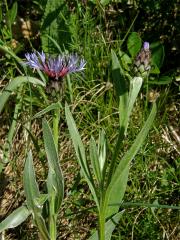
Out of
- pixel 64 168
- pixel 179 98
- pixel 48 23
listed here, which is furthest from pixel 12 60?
pixel 179 98

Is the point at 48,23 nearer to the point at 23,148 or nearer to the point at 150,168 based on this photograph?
the point at 23,148

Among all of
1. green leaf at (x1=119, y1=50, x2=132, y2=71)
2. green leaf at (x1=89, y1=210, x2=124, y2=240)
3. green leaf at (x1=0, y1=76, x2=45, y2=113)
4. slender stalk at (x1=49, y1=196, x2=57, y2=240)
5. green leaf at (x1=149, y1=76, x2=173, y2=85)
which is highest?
green leaf at (x1=0, y1=76, x2=45, y2=113)

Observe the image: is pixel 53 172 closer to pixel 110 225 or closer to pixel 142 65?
pixel 110 225

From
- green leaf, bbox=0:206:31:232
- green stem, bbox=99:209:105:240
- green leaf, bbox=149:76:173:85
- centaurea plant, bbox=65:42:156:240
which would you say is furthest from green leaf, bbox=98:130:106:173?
green leaf, bbox=149:76:173:85

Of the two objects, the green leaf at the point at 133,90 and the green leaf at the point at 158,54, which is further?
the green leaf at the point at 158,54

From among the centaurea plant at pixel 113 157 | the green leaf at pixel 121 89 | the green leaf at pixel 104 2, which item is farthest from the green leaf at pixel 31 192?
the green leaf at pixel 104 2

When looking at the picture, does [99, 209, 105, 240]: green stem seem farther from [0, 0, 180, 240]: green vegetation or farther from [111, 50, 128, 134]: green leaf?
[111, 50, 128, 134]: green leaf

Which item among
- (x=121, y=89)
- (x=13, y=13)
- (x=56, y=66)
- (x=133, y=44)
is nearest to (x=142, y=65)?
(x=121, y=89)

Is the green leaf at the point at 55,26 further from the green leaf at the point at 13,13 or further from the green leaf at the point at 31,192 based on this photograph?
the green leaf at the point at 31,192
